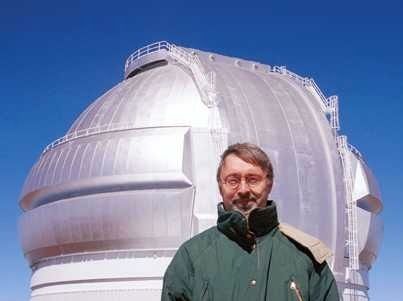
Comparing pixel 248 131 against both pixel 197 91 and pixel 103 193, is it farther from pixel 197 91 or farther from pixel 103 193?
pixel 103 193

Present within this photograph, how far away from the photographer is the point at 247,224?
3396 millimetres

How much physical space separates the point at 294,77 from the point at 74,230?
1257 cm

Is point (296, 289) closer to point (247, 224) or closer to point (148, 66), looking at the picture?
point (247, 224)

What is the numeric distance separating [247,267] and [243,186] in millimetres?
429

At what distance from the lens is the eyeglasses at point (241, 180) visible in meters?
3.56

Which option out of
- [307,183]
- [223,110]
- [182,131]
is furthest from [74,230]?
[307,183]

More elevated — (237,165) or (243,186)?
(237,165)

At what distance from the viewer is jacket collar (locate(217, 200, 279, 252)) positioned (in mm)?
3385

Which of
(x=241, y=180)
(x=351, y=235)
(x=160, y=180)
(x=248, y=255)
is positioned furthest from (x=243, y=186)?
(x=351, y=235)

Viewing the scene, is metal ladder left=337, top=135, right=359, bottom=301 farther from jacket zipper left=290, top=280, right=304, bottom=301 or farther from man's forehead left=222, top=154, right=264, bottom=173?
jacket zipper left=290, top=280, right=304, bottom=301

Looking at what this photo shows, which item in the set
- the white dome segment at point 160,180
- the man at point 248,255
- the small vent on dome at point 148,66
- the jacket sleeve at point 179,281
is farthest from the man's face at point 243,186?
the small vent on dome at point 148,66

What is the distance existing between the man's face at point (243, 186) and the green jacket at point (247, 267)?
3.5 inches

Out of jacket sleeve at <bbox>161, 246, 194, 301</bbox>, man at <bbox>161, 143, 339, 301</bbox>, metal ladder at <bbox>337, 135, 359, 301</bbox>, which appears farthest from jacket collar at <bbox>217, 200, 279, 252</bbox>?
metal ladder at <bbox>337, 135, 359, 301</bbox>

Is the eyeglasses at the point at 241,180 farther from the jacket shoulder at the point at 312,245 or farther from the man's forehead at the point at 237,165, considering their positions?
the jacket shoulder at the point at 312,245
